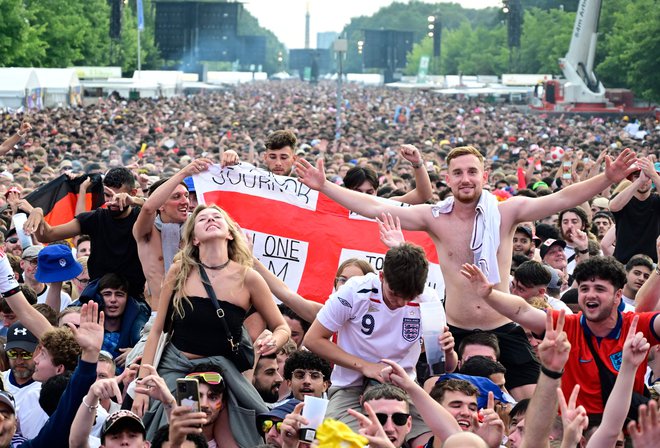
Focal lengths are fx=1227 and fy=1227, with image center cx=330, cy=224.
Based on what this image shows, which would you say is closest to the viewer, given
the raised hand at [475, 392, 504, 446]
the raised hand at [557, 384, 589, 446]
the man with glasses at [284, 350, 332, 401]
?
the raised hand at [557, 384, 589, 446]

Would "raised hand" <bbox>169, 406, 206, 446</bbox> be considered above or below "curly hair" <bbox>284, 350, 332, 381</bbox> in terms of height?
above

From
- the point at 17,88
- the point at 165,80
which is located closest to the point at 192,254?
the point at 17,88

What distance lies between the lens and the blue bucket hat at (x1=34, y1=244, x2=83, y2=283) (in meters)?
8.80

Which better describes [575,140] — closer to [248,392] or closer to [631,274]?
[631,274]

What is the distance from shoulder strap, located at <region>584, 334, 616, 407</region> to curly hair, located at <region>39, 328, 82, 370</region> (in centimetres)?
285

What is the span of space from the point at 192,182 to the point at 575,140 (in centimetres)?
2739

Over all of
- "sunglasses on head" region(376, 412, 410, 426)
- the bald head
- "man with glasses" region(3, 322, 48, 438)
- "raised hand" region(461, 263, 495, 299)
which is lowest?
"man with glasses" region(3, 322, 48, 438)

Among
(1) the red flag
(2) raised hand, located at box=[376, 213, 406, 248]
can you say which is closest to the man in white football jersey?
(2) raised hand, located at box=[376, 213, 406, 248]

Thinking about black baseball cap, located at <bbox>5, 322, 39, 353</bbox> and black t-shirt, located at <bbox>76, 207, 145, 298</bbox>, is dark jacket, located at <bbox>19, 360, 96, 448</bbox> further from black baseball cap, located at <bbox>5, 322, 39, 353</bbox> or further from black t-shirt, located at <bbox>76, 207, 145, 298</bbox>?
black t-shirt, located at <bbox>76, 207, 145, 298</bbox>

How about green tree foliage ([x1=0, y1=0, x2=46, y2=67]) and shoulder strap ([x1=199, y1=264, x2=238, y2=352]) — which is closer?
shoulder strap ([x1=199, y1=264, x2=238, y2=352])

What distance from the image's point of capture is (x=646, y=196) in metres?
10.9

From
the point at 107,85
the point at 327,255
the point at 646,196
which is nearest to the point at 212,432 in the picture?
the point at 327,255

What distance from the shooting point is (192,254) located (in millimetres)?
6715

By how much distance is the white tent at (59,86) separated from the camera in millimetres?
47719
